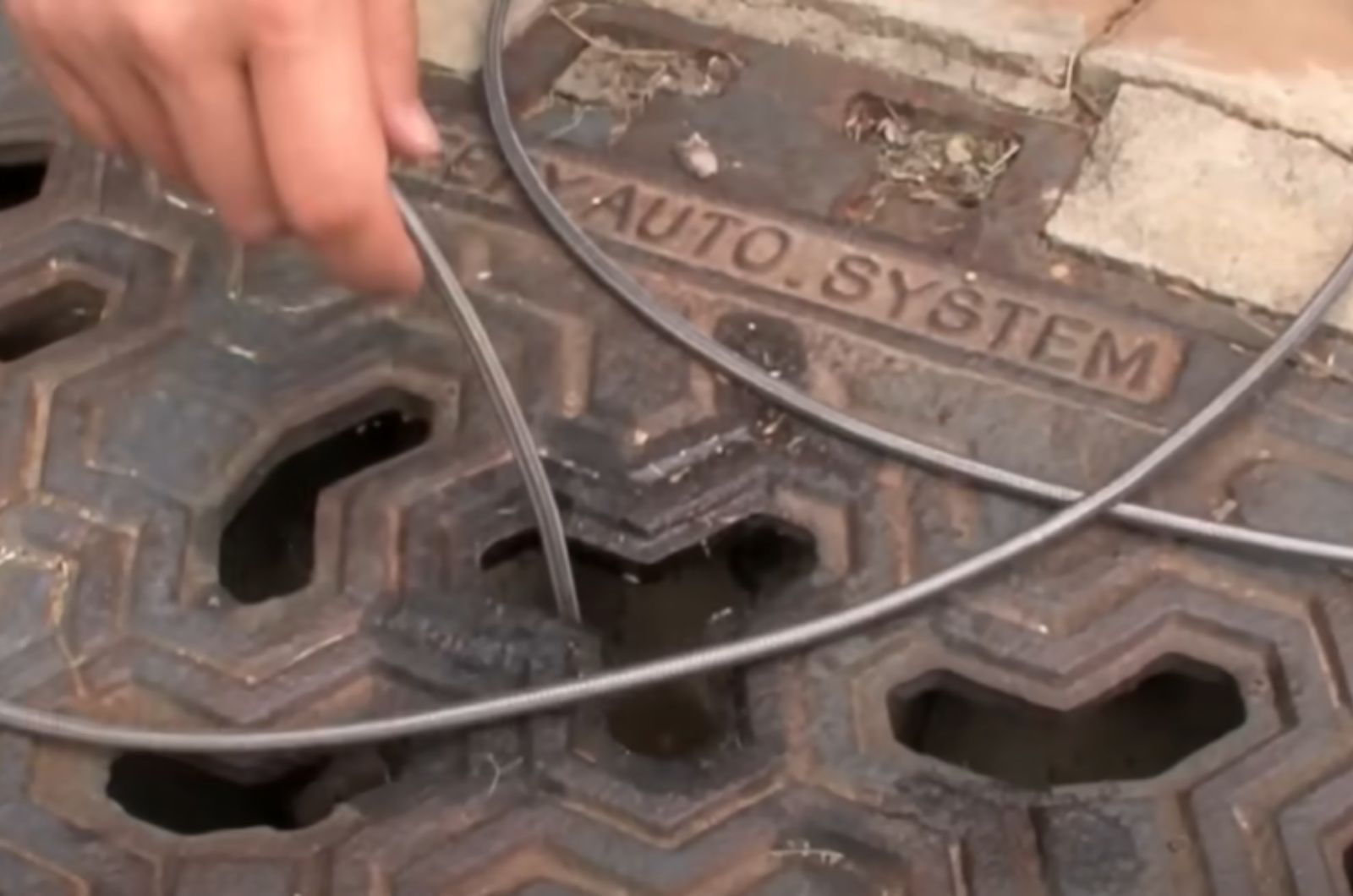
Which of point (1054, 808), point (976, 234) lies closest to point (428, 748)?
point (1054, 808)

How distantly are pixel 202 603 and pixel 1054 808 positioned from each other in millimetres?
439

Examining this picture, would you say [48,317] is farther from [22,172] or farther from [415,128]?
[415,128]

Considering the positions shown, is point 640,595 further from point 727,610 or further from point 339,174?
point 339,174

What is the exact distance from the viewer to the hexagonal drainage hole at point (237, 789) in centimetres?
98

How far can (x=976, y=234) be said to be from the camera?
3.73 feet

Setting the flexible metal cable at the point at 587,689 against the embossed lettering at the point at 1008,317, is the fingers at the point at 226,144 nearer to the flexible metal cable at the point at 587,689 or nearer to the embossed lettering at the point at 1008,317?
the flexible metal cable at the point at 587,689

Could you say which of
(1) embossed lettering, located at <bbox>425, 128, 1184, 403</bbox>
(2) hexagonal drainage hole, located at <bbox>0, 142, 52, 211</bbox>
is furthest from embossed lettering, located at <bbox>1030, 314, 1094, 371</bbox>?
(2) hexagonal drainage hole, located at <bbox>0, 142, 52, 211</bbox>

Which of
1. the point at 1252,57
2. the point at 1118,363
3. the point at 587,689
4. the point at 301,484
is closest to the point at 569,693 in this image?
the point at 587,689

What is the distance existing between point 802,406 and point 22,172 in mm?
537

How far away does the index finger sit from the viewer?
2.02 feet

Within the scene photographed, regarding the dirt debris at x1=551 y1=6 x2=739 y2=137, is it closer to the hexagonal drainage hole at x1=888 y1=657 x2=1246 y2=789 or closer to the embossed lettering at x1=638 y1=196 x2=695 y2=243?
the embossed lettering at x1=638 y1=196 x2=695 y2=243

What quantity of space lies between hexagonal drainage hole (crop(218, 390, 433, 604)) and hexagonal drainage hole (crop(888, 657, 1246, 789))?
32 centimetres

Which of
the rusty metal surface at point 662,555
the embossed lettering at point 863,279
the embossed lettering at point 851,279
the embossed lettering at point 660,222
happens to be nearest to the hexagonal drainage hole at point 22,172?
the rusty metal surface at point 662,555

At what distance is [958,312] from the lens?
3.60ft
